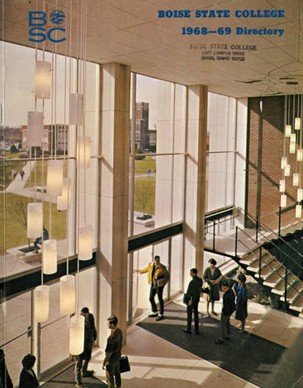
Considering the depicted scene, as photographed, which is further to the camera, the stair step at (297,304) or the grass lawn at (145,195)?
the grass lawn at (145,195)

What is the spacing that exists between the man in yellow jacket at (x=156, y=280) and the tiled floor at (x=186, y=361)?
28 cm

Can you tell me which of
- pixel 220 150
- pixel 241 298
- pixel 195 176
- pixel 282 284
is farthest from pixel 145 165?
pixel 282 284

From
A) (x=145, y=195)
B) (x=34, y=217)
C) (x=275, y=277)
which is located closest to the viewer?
(x=34, y=217)

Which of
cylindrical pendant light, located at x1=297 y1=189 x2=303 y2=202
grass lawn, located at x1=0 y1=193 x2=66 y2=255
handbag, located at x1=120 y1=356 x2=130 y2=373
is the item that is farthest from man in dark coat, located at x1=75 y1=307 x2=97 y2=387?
cylindrical pendant light, located at x1=297 y1=189 x2=303 y2=202

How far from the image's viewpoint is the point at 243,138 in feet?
12.5

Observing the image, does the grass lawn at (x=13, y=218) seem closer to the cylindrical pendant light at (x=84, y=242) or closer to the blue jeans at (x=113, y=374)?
the cylindrical pendant light at (x=84, y=242)

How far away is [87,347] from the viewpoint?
366 centimetres

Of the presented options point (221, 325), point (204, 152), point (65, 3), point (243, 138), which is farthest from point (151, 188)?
point (65, 3)

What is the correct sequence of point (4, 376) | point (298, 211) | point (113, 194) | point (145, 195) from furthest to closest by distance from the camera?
point (145, 195)
point (113, 194)
point (298, 211)
point (4, 376)

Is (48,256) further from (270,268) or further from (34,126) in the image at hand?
(270,268)

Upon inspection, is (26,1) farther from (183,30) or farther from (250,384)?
(250,384)

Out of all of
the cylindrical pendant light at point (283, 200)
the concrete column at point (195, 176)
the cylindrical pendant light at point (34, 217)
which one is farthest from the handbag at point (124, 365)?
the cylindrical pendant light at point (283, 200)

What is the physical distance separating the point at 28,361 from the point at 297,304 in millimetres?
2885

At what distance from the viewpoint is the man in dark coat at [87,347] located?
3652 mm
